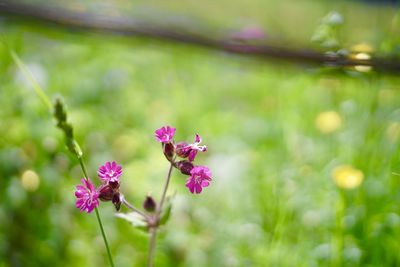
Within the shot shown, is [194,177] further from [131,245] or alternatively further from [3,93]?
[3,93]

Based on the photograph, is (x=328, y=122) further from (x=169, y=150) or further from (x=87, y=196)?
(x=87, y=196)

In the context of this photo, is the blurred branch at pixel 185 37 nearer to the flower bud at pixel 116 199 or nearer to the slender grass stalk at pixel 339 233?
the flower bud at pixel 116 199

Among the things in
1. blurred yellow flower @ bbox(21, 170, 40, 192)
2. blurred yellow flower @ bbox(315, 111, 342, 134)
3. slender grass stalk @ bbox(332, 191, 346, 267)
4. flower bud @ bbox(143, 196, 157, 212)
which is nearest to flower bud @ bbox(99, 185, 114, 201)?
flower bud @ bbox(143, 196, 157, 212)

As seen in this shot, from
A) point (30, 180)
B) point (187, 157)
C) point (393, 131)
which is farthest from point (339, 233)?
point (30, 180)

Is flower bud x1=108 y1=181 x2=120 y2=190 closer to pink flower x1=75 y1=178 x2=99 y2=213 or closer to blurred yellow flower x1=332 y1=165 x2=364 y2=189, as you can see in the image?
pink flower x1=75 y1=178 x2=99 y2=213

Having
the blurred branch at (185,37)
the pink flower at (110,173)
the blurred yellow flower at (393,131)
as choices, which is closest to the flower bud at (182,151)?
the pink flower at (110,173)

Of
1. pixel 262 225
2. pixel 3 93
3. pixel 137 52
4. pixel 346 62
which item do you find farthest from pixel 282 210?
pixel 137 52
